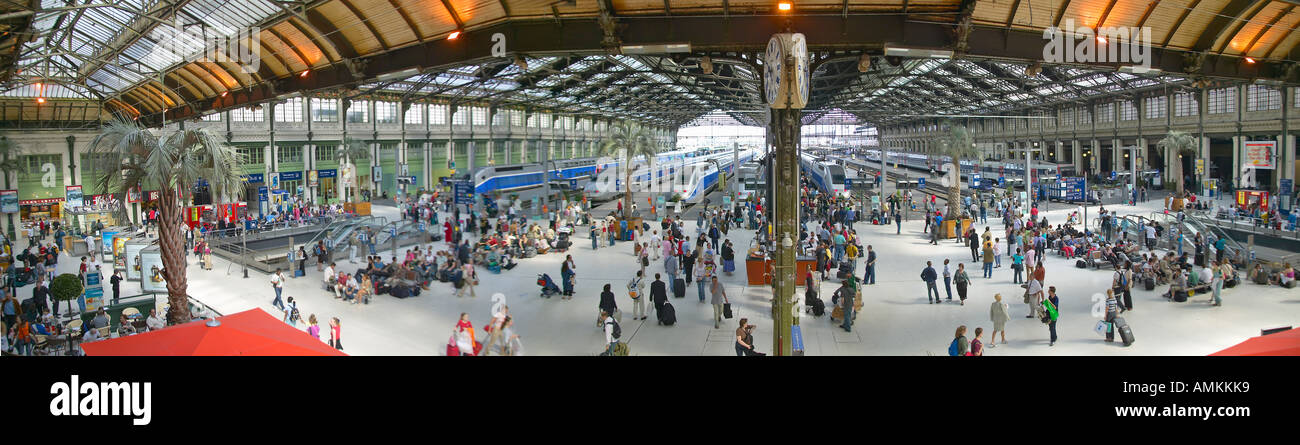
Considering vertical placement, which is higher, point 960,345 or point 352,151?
point 352,151

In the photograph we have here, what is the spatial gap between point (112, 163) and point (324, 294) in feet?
25.2

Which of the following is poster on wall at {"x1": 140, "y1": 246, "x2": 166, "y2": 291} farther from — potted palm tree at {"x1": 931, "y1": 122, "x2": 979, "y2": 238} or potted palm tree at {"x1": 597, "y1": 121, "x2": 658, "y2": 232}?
potted palm tree at {"x1": 931, "y1": 122, "x2": 979, "y2": 238}

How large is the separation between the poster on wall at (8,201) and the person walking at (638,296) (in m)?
29.7

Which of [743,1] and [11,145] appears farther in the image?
[11,145]

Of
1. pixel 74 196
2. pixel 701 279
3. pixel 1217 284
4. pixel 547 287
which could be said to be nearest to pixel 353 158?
pixel 74 196

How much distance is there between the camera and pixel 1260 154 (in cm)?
3375

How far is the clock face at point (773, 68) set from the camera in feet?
35.5

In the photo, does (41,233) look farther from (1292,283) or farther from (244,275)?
(1292,283)

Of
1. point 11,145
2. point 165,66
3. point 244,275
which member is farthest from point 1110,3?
point 11,145

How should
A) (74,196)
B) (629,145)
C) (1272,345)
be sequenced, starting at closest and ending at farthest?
(1272,345)
(74,196)
(629,145)

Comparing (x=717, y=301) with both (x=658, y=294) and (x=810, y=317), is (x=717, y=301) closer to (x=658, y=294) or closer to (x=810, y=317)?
(x=658, y=294)

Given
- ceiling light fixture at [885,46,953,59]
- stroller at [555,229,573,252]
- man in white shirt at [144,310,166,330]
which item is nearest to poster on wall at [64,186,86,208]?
stroller at [555,229,573,252]

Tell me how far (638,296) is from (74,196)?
1190 inches

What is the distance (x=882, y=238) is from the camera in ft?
92.3
